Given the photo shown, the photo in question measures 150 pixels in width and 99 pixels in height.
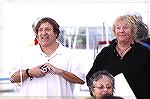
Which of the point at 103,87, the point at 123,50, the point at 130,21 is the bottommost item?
the point at 103,87

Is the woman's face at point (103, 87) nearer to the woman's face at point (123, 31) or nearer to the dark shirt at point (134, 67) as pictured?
the dark shirt at point (134, 67)

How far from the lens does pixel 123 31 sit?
1.80m

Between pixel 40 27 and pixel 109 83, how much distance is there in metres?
0.39

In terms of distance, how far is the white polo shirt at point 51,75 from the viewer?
6.07 feet

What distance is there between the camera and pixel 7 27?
1.97 meters

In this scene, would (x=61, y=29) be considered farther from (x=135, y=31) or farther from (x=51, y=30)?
(x=135, y=31)

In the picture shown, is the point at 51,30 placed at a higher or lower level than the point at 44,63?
higher

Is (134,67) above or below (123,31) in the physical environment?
below

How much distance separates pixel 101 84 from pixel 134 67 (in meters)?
0.16

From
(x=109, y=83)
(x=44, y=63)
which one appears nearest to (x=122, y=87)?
(x=109, y=83)

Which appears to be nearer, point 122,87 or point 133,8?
point 122,87

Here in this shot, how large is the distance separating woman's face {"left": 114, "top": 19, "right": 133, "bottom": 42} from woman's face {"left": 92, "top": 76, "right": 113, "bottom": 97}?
184 millimetres

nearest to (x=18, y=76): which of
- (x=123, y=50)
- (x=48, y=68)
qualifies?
(x=48, y=68)

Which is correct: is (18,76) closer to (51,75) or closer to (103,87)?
(51,75)
